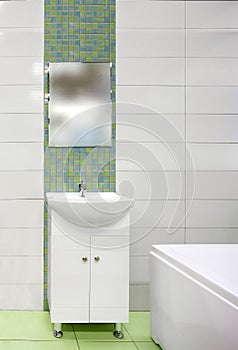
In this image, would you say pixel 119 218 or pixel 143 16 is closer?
pixel 119 218

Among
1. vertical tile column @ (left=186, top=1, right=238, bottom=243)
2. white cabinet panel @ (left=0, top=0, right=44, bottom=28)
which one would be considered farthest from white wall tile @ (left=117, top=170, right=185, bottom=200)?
white cabinet panel @ (left=0, top=0, right=44, bottom=28)

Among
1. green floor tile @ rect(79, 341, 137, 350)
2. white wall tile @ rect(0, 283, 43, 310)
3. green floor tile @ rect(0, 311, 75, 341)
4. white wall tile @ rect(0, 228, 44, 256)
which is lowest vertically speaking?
green floor tile @ rect(79, 341, 137, 350)

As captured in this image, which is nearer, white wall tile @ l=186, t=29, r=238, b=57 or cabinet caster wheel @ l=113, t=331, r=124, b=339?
cabinet caster wheel @ l=113, t=331, r=124, b=339

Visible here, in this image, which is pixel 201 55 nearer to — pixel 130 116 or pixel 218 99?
pixel 218 99

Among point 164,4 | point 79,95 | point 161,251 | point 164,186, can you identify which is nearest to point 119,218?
point 161,251

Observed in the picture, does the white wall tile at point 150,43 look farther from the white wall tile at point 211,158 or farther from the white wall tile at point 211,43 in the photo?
the white wall tile at point 211,158

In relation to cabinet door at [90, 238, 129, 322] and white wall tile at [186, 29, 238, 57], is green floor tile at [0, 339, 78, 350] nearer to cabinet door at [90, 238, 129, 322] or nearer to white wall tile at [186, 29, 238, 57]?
cabinet door at [90, 238, 129, 322]

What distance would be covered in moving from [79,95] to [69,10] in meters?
0.70

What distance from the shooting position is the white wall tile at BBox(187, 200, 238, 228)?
392cm

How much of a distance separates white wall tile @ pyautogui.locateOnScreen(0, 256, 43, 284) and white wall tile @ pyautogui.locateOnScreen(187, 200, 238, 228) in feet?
4.14

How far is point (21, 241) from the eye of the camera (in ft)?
12.6

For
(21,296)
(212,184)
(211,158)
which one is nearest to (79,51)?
(211,158)

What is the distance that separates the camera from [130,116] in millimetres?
3883

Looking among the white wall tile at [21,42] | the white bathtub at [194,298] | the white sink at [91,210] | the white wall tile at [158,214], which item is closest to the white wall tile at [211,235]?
the white wall tile at [158,214]
